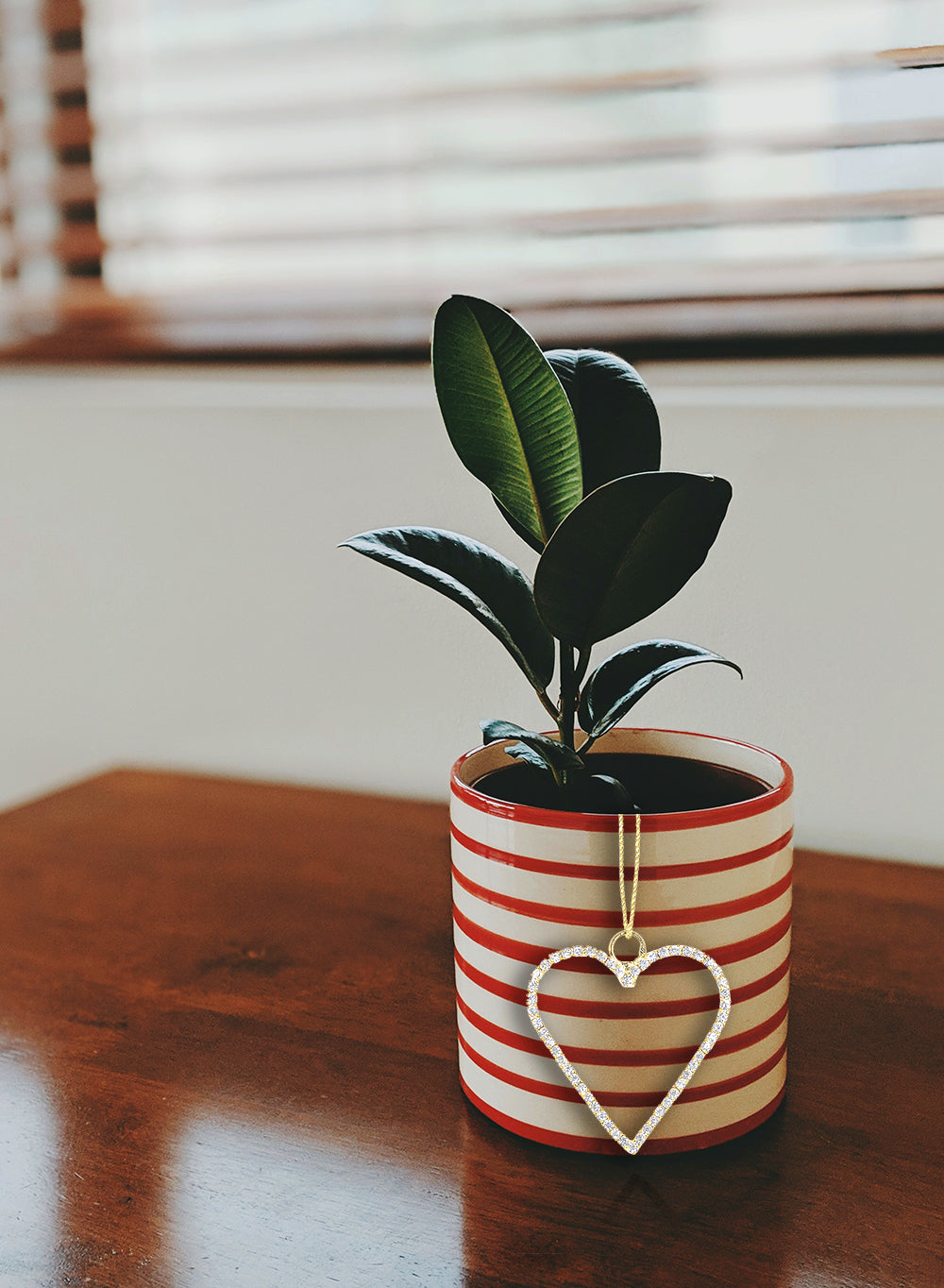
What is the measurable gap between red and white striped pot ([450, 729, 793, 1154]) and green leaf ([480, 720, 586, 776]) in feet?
0.09

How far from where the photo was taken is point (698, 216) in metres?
0.93

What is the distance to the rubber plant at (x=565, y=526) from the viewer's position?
44cm

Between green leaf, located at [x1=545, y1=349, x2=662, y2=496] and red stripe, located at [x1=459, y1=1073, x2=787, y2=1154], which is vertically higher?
green leaf, located at [x1=545, y1=349, x2=662, y2=496]

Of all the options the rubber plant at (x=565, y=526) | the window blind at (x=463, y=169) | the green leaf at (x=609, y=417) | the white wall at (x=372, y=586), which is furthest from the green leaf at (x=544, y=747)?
the window blind at (x=463, y=169)

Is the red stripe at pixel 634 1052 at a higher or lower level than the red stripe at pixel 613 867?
lower

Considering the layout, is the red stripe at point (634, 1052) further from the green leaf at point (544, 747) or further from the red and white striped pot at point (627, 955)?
the green leaf at point (544, 747)

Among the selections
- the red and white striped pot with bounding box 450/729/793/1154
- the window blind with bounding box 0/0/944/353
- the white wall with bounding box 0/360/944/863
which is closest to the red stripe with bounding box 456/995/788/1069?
the red and white striped pot with bounding box 450/729/793/1154

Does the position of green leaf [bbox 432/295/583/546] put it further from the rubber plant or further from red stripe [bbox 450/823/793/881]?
red stripe [bbox 450/823/793/881]

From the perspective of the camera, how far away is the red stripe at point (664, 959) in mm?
450

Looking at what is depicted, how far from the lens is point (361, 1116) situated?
0.53 m

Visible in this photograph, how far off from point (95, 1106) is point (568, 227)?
78 centimetres

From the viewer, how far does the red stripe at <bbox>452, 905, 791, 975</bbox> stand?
0.45 m

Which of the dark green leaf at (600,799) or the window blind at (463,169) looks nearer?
the dark green leaf at (600,799)

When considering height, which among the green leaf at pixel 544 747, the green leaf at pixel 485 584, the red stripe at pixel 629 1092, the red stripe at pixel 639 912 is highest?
the green leaf at pixel 485 584
